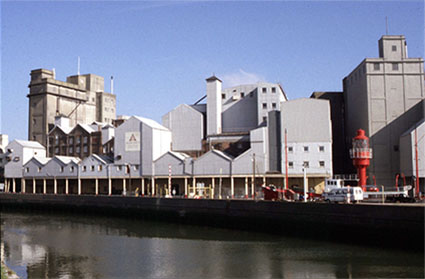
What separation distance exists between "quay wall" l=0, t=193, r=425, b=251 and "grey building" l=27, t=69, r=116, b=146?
44882 millimetres

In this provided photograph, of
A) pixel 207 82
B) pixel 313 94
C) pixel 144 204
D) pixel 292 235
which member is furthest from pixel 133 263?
pixel 313 94

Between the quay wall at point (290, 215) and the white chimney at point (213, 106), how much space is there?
22105 mm

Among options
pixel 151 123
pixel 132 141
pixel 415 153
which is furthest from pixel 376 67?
pixel 132 141

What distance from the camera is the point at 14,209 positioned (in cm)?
7312

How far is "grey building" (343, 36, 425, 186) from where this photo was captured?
6347 cm

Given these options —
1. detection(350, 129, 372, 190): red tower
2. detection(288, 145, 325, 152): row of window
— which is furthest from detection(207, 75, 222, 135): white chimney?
detection(350, 129, 372, 190): red tower

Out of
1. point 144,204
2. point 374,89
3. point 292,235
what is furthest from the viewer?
point 374,89

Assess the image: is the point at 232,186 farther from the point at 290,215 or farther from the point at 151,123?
the point at 290,215

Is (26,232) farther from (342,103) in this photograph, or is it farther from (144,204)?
(342,103)

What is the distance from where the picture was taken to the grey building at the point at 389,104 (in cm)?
6347

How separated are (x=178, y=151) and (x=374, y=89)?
3419cm

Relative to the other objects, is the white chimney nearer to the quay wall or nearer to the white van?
the quay wall

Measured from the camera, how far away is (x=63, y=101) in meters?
110

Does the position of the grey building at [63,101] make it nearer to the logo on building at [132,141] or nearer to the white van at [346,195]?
the logo on building at [132,141]
